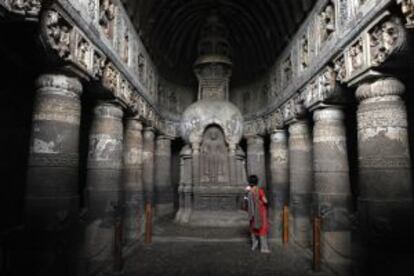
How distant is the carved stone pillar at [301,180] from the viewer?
377 inches

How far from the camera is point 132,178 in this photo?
33.2 ft

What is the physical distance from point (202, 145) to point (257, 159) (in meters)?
3.89

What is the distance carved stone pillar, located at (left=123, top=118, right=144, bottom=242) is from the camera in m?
9.92

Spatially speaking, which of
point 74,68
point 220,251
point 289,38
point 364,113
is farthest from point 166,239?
point 289,38

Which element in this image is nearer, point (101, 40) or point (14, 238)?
point (14, 238)

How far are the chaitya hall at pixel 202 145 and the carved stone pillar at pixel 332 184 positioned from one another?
0.03m

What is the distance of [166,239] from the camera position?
909cm

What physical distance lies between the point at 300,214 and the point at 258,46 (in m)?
8.78

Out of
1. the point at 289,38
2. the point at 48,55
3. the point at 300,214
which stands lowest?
the point at 300,214

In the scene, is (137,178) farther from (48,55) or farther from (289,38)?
(289,38)

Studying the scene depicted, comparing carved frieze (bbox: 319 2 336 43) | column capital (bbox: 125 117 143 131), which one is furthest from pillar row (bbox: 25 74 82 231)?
carved frieze (bbox: 319 2 336 43)

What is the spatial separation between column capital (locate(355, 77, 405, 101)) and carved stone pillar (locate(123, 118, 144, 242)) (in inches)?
280

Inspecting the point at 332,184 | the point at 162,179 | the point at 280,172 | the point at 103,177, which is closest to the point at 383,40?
the point at 332,184

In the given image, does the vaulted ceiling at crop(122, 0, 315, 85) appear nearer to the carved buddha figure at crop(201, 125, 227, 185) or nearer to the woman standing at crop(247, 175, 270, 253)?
the carved buddha figure at crop(201, 125, 227, 185)
